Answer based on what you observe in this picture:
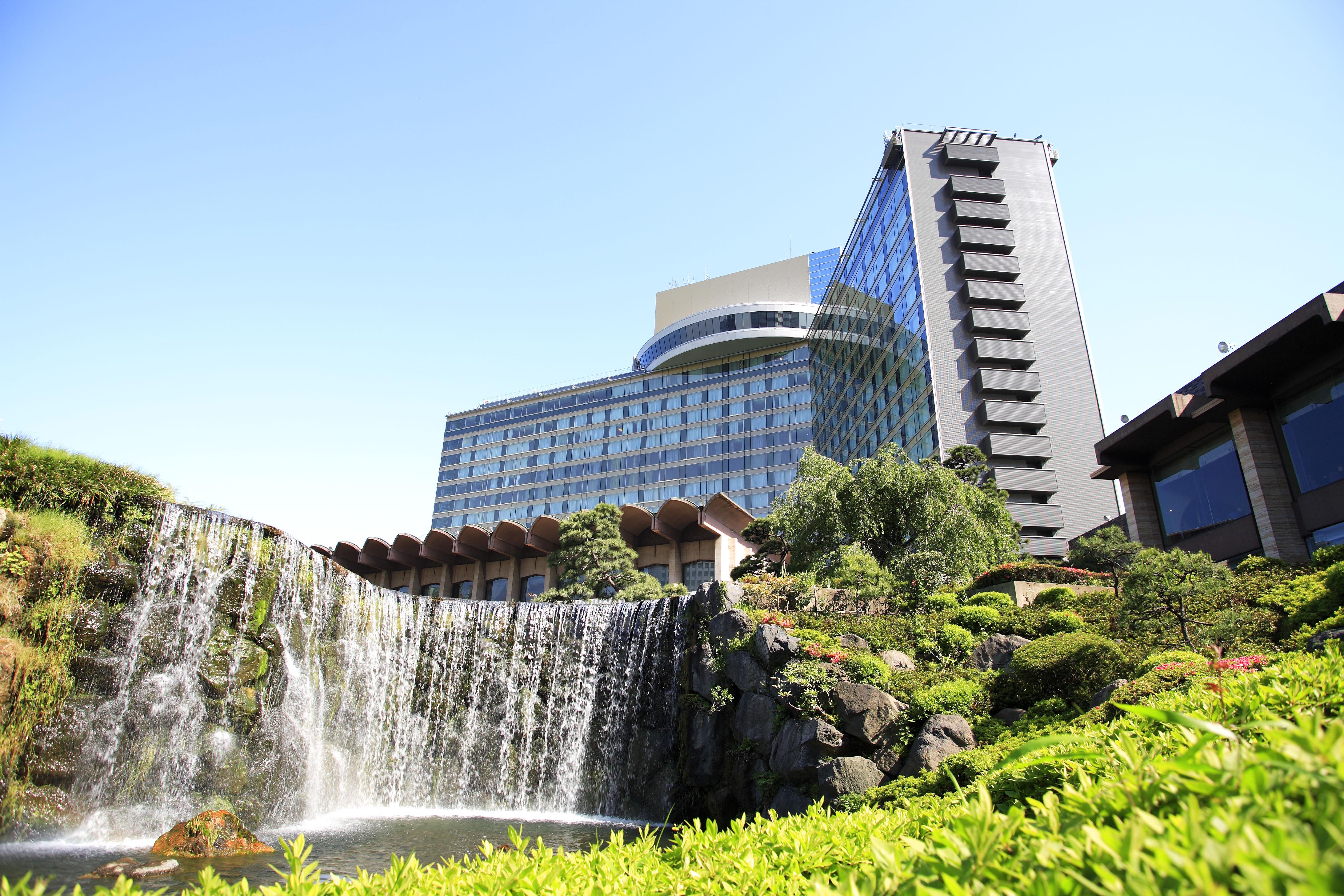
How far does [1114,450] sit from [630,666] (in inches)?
898

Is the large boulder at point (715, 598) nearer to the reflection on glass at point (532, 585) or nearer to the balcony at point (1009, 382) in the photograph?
the reflection on glass at point (532, 585)

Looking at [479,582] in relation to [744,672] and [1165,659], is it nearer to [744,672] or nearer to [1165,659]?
[744,672]

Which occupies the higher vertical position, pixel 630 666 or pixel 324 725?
pixel 630 666

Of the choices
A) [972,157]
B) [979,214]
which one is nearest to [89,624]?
[979,214]

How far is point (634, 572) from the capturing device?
145 feet

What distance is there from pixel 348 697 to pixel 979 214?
174ft

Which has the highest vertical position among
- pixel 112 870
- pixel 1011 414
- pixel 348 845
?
pixel 1011 414

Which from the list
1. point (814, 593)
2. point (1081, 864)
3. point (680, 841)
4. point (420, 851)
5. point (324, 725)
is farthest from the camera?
point (814, 593)

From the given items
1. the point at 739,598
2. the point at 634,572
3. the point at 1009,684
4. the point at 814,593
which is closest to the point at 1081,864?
the point at 1009,684

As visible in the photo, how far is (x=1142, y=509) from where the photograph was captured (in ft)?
101

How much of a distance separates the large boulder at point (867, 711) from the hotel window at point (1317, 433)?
18.0 metres

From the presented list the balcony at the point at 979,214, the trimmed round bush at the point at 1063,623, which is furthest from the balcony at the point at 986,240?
the trimmed round bush at the point at 1063,623

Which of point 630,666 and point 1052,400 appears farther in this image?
point 1052,400

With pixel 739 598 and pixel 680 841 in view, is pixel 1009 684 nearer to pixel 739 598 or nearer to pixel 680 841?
pixel 739 598
